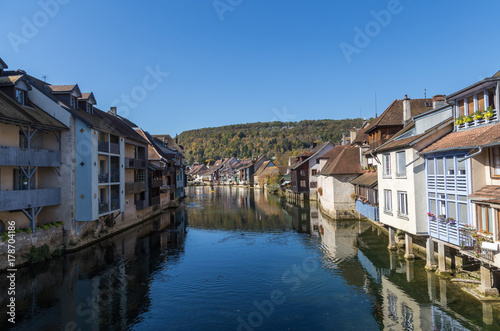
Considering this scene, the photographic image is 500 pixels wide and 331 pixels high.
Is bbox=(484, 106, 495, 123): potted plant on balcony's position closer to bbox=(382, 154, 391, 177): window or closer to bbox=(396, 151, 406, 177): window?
bbox=(396, 151, 406, 177): window

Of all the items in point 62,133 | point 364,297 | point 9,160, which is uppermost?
point 62,133

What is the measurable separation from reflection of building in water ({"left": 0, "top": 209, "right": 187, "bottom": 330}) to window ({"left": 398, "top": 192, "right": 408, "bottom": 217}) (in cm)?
1618

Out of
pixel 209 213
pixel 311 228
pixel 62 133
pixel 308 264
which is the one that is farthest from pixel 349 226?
pixel 62 133

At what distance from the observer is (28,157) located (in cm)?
2062

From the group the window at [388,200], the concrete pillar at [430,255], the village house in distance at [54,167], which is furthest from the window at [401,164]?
the village house in distance at [54,167]

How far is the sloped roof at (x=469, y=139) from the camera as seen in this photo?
43.2 feet

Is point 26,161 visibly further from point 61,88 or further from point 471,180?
point 471,180

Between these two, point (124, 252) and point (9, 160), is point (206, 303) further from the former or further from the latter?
point (9, 160)

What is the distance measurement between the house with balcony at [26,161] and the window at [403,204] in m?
23.7

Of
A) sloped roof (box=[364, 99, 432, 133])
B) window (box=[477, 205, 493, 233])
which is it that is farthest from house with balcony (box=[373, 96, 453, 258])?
sloped roof (box=[364, 99, 432, 133])

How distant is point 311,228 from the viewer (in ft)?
117

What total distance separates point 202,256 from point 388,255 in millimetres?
13926

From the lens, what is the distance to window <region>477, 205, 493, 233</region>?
13594mm

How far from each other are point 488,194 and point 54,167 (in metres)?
26.7
